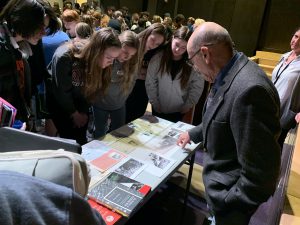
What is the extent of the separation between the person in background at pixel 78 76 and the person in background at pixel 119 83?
0.11m

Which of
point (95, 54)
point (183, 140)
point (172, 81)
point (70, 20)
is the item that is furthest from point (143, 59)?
point (70, 20)

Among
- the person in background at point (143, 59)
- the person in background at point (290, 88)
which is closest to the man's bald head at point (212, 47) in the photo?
the person in background at point (143, 59)

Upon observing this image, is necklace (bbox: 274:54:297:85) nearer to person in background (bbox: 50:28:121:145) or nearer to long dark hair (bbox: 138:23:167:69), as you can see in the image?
long dark hair (bbox: 138:23:167:69)

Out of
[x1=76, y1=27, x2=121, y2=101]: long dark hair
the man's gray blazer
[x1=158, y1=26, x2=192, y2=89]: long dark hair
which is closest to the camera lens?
the man's gray blazer

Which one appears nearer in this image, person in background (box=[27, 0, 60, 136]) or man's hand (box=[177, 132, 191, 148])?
man's hand (box=[177, 132, 191, 148])

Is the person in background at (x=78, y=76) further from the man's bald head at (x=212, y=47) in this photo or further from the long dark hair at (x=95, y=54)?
the man's bald head at (x=212, y=47)

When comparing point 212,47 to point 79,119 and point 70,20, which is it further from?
point 70,20

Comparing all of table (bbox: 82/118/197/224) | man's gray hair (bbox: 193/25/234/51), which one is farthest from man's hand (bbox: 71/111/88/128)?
man's gray hair (bbox: 193/25/234/51)

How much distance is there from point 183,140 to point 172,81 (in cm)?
78

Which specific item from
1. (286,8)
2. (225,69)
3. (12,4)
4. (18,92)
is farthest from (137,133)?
(286,8)

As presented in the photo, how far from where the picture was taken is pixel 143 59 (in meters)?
2.64

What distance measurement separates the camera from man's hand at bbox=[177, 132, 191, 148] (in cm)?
186

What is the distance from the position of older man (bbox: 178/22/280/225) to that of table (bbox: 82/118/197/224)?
0.33 meters

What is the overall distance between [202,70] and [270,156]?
49 cm
